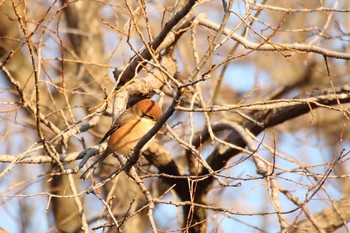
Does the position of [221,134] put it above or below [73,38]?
below

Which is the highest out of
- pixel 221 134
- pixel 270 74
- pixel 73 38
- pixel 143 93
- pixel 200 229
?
pixel 270 74

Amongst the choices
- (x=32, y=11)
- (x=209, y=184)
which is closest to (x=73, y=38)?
(x=32, y=11)

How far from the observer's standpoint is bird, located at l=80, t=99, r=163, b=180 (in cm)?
405

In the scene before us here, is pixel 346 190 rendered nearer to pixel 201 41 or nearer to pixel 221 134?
pixel 221 134

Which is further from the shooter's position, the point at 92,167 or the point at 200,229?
the point at 200,229

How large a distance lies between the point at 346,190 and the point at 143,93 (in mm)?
3889

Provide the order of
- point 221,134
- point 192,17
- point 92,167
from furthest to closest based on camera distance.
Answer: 1. point 221,134
2. point 192,17
3. point 92,167

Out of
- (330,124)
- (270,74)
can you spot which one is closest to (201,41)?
(270,74)

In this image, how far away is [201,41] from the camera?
860 cm

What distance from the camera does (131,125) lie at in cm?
411

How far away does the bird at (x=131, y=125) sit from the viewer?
4051 mm

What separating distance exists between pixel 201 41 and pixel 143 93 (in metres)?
4.49

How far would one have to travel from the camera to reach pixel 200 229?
15.9ft

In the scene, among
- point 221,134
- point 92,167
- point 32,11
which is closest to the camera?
point 92,167
